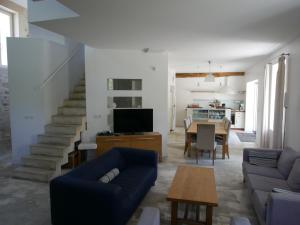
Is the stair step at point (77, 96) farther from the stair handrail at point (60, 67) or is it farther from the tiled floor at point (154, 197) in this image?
the tiled floor at point (154, 197)

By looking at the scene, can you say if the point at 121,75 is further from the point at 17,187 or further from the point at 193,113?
the point at 193,113

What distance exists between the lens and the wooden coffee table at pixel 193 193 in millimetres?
2422

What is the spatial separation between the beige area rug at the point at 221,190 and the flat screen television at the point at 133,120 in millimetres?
956

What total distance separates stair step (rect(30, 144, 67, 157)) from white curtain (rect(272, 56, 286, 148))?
4271 millimetres

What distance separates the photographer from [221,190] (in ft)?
11.7

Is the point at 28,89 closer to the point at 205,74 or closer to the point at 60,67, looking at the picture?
the point at 60,67

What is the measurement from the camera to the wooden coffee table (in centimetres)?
242

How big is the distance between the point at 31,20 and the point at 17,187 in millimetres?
2758

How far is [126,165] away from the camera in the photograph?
369 centimetres

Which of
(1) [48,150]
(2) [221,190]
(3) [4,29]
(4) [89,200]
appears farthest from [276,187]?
(3) [4,29]

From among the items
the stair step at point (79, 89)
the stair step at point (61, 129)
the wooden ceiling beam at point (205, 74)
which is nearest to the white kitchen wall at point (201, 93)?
the wooden ceiling beam at point (205, 74)

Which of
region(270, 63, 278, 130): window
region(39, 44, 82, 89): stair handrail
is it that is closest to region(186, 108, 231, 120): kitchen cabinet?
region(270, 63, 278, 130): window

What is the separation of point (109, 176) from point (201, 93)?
809 centimetres

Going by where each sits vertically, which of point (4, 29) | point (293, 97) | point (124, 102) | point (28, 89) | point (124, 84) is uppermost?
point (4, 29)
